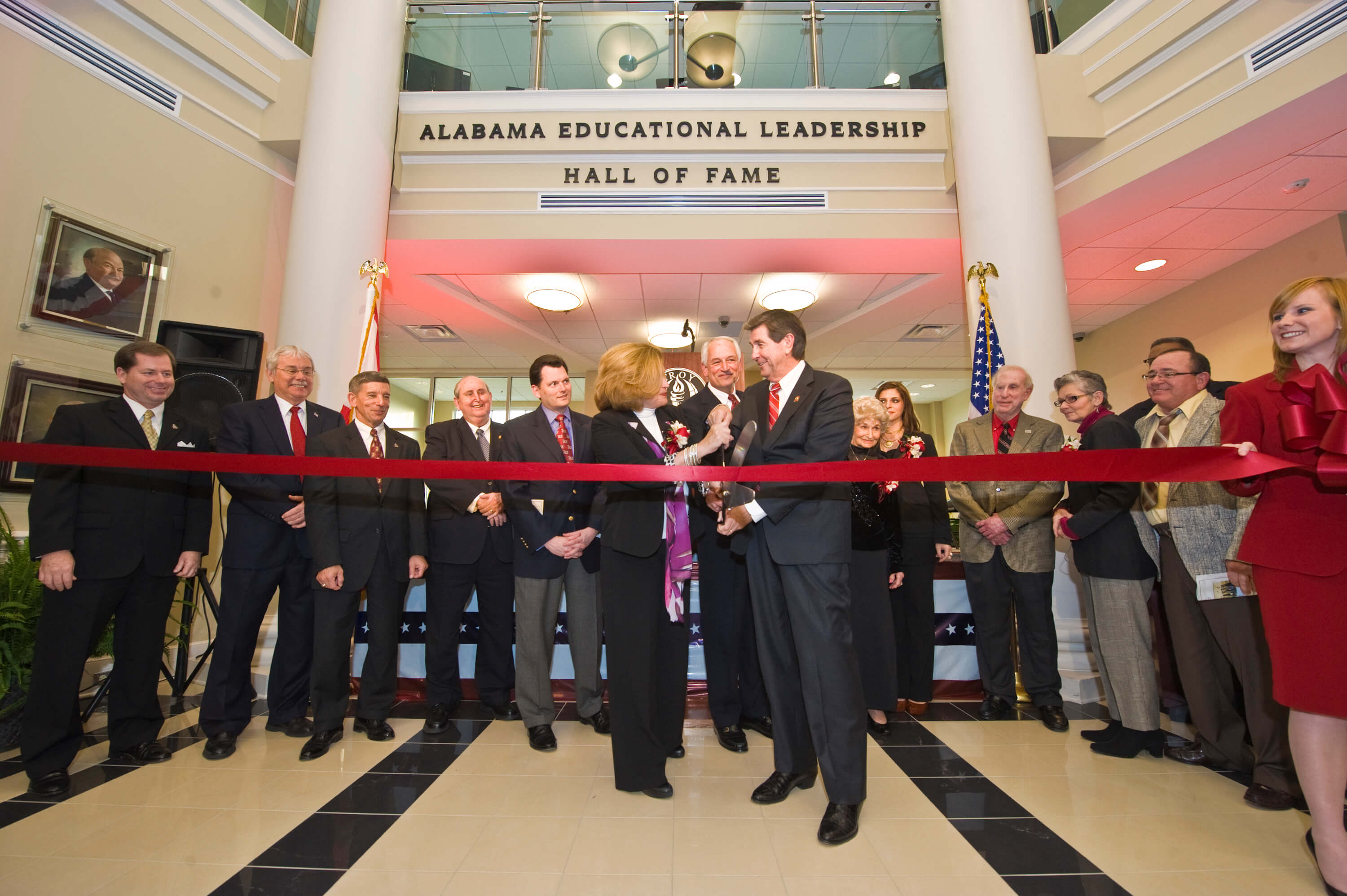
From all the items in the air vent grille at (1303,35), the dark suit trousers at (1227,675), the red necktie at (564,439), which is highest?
the air vent grille at (1303,35)

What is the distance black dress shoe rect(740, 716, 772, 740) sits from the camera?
106 inches

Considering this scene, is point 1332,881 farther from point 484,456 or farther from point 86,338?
point 86,338

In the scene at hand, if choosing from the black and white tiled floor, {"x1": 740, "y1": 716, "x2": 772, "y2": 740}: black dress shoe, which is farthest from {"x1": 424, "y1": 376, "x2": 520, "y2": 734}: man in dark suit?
{"x1": 740, "y1": 716, "x2": 772, "y2": 740}: black dress shoe

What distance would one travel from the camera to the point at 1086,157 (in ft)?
16.4

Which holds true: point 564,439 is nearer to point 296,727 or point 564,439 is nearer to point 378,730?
point 378,730

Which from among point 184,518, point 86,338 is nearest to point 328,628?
point 184,518

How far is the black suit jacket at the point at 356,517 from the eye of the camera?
2.57m

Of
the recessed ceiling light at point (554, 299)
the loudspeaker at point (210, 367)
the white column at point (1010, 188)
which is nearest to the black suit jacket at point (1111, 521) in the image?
the white column at point (1010, 188)

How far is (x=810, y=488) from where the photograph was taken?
1.92 metres

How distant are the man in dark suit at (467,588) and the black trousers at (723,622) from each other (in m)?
0.95

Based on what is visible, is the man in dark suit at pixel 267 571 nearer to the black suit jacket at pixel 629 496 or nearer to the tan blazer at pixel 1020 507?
the black suit jacket at pixel 629 496

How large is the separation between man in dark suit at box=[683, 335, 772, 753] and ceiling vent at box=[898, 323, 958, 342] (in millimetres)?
6562

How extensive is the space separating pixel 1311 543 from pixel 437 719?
3056mm

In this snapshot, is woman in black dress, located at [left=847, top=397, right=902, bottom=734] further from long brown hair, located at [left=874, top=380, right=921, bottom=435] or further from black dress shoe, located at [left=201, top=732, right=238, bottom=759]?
black dress shoe, located at [left=201, top=732, right=238, bottom=759]
